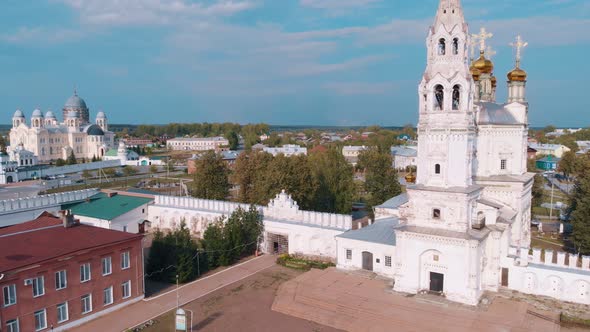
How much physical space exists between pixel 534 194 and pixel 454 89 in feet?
76.2

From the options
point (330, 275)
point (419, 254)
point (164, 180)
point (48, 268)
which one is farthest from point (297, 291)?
point (164, 180)

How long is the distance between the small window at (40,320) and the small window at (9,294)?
1.15 meters

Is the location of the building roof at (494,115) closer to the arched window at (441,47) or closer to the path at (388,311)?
the arched window at (441,47)

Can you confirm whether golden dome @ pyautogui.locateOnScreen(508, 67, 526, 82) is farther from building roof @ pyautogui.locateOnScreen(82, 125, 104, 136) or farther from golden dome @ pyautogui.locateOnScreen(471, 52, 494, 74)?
building roof @ pyautogui.locateOnScreen(82, 125, 104, 136)

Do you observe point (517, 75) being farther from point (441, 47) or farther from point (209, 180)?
point (209, 180)

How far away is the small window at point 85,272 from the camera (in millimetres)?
18391

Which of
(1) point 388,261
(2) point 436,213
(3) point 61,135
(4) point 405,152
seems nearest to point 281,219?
(1) point 388,261

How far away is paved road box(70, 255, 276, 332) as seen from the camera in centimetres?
1839

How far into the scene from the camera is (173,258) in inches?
907

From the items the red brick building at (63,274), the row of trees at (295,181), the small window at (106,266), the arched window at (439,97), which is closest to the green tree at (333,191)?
the row of trees at (295,181)

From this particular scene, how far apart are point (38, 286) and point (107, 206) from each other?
16282 millimetres

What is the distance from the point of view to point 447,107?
789 inches

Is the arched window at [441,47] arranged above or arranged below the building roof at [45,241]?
above

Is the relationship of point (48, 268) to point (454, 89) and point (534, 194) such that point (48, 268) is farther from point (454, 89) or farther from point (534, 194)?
point (534, 194)
